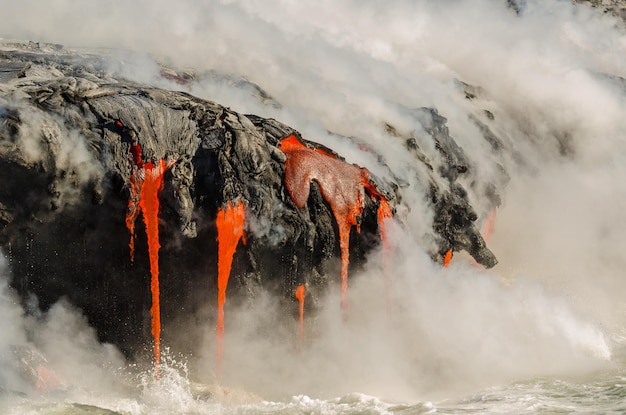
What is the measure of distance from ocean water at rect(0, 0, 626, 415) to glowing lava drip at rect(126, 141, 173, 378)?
0.85 metres

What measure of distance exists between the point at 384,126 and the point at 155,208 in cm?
813

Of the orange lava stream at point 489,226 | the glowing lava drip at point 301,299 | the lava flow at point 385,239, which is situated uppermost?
the orange lava stream at point 489,226

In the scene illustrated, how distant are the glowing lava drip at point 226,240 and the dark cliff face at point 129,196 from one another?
0.13m

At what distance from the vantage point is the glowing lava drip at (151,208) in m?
16.7

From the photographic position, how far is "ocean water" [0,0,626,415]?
55.0 ft

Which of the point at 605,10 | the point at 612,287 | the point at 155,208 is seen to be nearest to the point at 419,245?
the point at 155,208

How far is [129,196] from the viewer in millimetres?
16547

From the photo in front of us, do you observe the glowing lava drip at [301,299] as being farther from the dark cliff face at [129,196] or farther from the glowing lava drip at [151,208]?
the glowing lava drip at [151,208]

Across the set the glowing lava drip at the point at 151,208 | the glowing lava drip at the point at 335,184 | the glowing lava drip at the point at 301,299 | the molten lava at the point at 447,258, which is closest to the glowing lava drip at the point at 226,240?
the glowing lava drip at the point at 151,208

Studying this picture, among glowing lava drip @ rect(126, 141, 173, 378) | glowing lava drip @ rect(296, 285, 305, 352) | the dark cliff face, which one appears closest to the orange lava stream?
the dark cliff face

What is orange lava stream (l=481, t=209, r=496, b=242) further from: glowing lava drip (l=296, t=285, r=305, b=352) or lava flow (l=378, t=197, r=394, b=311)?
glowing lava drip (l=296, t=285, r=305, b=352)

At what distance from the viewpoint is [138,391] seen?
1683 centimetres

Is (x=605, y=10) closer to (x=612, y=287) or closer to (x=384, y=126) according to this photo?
(x=612, y=287)

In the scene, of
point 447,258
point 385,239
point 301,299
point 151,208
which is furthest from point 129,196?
point 447,258
